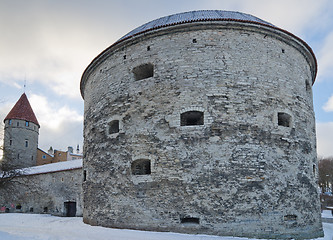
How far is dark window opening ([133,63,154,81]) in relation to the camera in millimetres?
9745

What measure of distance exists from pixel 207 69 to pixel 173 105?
1.48m

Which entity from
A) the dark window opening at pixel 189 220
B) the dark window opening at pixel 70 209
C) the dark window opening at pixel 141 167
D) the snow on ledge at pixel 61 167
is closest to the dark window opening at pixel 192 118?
the dark window opening at pixel 141 167

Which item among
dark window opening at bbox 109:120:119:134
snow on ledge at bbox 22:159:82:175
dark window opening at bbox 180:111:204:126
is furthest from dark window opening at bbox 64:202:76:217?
dark window opening at bbox 180:111:204:126

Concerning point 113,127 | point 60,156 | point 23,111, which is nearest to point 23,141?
point 23,111

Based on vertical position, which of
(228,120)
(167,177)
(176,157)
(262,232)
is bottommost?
(262,232)

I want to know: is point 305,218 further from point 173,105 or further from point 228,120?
point 173,105

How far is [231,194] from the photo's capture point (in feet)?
26.2

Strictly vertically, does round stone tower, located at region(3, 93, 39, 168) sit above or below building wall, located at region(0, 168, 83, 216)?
above

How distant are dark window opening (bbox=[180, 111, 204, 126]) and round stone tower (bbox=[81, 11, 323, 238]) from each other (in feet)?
0.11

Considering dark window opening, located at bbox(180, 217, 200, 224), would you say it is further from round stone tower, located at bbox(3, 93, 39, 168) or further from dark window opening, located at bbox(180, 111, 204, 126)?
round stone tower, located at bbox(3, 93, 39, 168)

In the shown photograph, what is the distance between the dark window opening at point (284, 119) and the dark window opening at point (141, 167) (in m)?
4.36

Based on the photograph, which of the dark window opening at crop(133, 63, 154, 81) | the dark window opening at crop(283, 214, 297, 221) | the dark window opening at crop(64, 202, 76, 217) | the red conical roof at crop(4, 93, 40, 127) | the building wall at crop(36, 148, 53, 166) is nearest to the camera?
the dark window opening at crop(283, 214, 297, 221)

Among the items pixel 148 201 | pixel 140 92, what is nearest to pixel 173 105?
pixel 140 92

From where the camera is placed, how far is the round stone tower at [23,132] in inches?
1070
